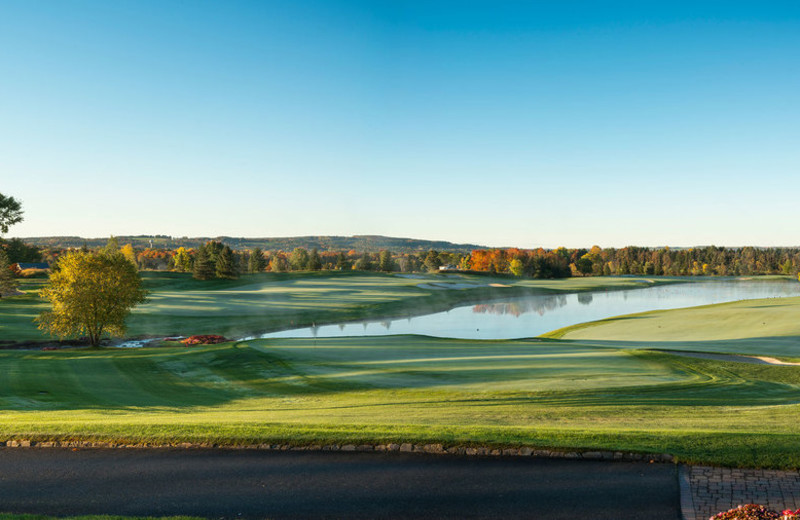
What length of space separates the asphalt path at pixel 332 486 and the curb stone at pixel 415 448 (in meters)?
0.20

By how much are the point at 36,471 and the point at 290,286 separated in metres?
71.7

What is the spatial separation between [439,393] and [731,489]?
11052 mm

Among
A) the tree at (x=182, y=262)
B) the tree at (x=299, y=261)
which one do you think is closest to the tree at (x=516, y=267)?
the tree at (x=299, y=261)

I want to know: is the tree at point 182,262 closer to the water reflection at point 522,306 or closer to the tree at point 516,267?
the tree at point 516,267

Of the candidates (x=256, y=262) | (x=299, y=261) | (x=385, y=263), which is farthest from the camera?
(x=385, y=263)

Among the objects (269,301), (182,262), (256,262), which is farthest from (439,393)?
(182,262)

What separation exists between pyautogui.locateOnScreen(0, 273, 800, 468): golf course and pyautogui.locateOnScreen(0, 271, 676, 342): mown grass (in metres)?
9.17

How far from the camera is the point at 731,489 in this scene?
26.7ft

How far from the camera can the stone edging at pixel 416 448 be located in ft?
31.4

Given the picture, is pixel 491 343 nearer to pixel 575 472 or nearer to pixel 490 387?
pixel 490 387

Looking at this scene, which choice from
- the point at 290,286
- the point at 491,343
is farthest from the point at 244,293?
the point at 491,343

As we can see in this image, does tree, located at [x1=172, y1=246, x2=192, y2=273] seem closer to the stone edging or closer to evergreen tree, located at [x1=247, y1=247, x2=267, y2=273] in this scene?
evergreen tree, located at [x1=247, y1=247, x2=267, y2=273]

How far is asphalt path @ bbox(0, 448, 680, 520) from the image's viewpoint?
785 centimetres

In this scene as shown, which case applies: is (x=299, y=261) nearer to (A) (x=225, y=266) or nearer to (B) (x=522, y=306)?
(A) (x=225, y=266)
